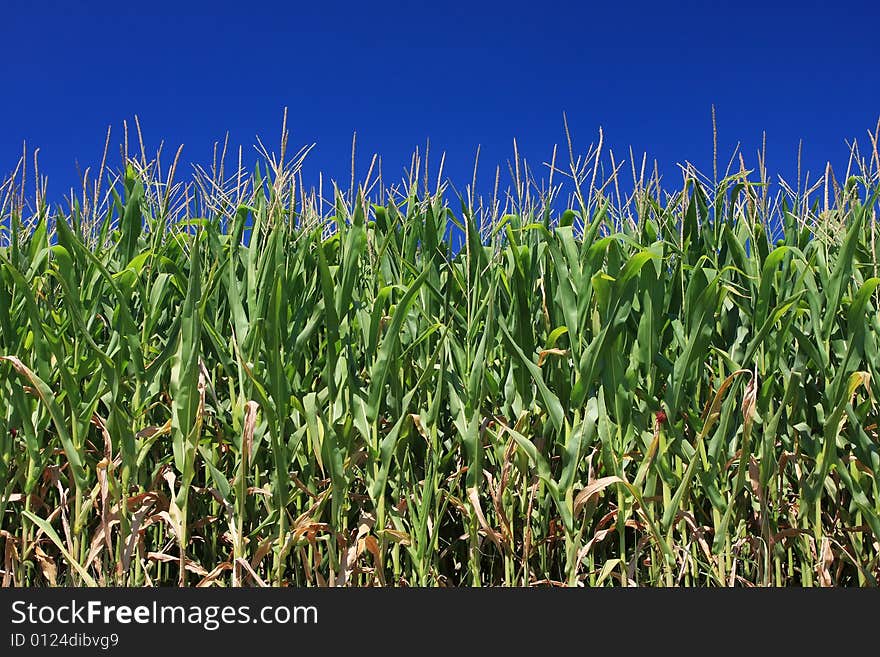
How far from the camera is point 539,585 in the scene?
A: 6.33ft

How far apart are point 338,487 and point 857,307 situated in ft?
4.62

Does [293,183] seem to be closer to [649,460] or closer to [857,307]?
[649,460]

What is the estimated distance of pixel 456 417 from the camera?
1.91 m

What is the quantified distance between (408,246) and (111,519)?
1156 millimetres

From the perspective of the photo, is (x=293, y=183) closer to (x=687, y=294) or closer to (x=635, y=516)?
(x=687, y=294)

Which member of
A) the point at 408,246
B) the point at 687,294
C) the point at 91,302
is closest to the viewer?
the point at 687,294

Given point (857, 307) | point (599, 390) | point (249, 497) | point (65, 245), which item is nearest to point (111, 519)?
point (249, 497)

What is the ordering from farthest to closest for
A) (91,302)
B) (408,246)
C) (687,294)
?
(408,246) < (91,302) < (687,294)

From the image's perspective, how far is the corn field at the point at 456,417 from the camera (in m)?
1.82

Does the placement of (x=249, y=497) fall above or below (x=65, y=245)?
below

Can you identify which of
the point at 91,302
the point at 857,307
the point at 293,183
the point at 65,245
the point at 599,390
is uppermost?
the point at 293,183

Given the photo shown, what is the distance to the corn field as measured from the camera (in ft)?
5.97

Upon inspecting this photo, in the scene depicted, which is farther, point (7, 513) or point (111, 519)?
point (7, 513)

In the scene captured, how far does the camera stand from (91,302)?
206 cm
